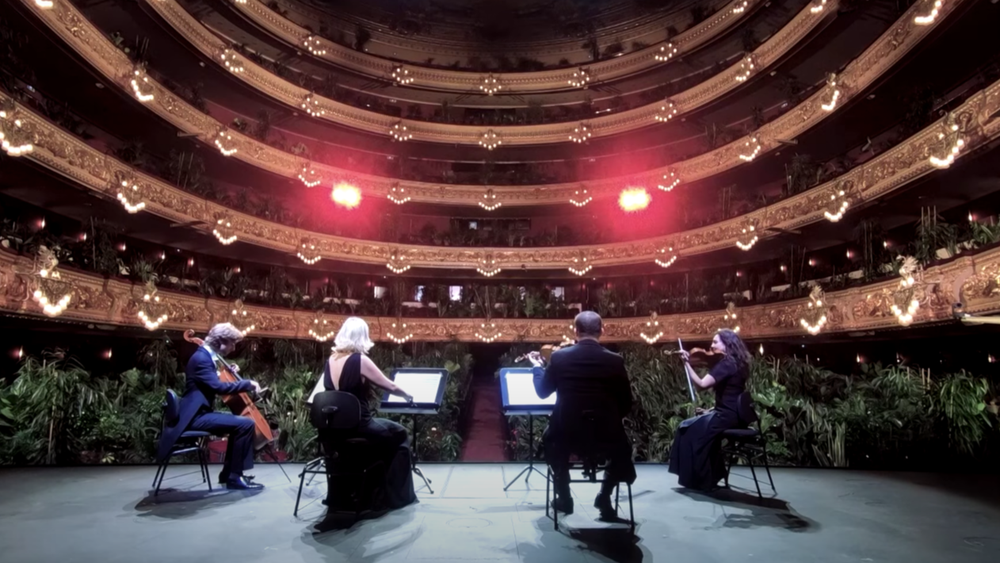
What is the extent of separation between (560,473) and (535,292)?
20.1 metres

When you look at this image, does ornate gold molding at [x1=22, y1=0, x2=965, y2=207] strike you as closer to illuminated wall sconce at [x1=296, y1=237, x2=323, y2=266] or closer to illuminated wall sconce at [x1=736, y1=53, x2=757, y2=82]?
illuminated wall sconce at [x1=736, y1=53, x2=757, y2=82]

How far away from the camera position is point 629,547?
3949mm

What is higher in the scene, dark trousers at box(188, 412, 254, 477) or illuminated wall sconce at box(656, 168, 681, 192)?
illuminated wall sconce at box(656, 168, 681, 192)

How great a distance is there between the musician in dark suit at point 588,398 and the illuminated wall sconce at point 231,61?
16879mm

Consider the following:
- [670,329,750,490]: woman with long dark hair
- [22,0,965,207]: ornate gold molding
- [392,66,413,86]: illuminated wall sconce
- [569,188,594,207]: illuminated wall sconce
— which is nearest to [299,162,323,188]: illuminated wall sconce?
[22,0,965,207]: ornate gold molding

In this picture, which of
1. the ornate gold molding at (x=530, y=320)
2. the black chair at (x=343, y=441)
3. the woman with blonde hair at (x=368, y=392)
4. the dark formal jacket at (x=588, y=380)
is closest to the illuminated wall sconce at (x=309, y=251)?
the ornate gold molding at (x=530, y=320)

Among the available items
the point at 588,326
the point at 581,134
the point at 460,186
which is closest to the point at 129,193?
the point at 460,186

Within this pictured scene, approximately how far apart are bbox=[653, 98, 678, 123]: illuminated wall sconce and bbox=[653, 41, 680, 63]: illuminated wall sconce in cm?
238

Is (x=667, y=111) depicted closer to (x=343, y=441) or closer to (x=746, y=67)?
(x=746, y=67)

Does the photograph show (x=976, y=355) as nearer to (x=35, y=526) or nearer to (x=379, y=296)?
(x=35, y=526)

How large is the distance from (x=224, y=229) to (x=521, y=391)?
13.6 metres

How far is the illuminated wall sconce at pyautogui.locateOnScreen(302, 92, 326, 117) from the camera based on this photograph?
64.9ft

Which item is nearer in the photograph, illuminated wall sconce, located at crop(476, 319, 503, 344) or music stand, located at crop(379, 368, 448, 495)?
music stand, located at crop(379, 368, 448, 495)

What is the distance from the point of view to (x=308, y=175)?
1930 centimetres
